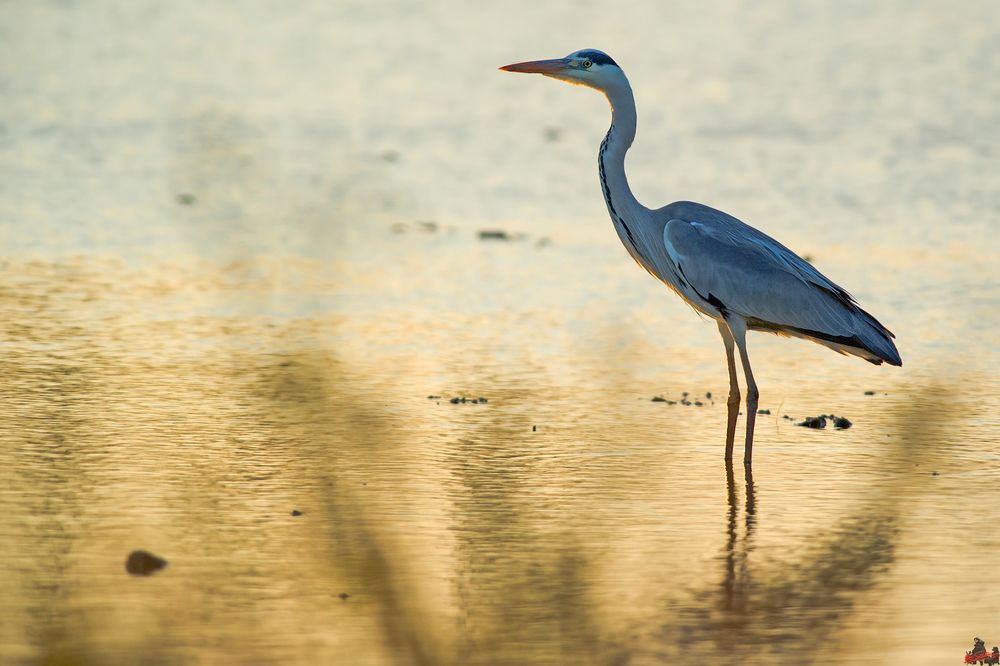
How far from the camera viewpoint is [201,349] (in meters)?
7.82

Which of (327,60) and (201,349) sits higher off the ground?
(327,60)

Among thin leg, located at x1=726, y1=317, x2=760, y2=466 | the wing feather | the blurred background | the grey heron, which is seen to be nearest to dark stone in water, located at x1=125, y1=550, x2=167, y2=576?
the blurred background

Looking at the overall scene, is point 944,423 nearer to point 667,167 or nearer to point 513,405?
point 513,405

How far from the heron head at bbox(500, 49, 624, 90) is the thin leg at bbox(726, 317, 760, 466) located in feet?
4.44

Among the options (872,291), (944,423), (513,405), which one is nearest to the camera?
(944,423)

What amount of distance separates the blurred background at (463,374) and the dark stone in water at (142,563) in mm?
59

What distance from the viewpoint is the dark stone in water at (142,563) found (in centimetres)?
458

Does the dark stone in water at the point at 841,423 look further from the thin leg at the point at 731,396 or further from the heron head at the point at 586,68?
the heron head at the point at 586,68

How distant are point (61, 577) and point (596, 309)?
205 inches

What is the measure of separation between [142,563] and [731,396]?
3405 mm

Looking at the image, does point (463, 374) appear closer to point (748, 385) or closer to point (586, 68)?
point (748, 385)

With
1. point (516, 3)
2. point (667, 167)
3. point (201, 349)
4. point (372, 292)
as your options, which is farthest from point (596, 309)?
point (516, 3)

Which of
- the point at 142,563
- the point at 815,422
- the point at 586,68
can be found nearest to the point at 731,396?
the point at 815,422

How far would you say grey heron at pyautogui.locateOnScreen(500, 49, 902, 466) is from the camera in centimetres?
719
